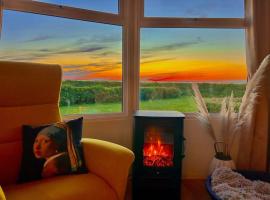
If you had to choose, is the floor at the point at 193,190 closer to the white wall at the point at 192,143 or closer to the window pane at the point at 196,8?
the white wall at the point at 192,143

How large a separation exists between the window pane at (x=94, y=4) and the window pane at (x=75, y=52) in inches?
5.7

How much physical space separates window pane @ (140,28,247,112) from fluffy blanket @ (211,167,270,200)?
0.85 meters

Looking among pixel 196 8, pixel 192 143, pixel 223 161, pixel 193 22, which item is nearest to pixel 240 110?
pixel 223 161

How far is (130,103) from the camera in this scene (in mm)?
2621

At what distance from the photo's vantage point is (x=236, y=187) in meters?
1.90

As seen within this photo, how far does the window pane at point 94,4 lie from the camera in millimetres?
2303

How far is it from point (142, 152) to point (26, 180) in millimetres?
948

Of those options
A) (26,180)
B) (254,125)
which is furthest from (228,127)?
(26,180)

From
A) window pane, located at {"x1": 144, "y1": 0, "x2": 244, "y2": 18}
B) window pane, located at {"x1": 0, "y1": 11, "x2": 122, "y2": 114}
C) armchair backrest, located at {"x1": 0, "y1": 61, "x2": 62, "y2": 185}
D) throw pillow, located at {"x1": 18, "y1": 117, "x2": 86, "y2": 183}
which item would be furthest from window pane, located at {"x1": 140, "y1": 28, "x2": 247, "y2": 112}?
throw pillow, located at {"x1": 18, "y1": 117, "x2": 86, "y2": 183}

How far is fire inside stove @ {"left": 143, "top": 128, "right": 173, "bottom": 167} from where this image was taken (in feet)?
6.98

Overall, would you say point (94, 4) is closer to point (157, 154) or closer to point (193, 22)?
point (193, 22)

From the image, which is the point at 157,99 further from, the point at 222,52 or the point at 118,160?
the point at 118,160

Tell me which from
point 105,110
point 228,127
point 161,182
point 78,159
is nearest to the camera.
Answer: point 78,159

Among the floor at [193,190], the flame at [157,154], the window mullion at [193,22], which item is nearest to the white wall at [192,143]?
the floor at [193,190]
